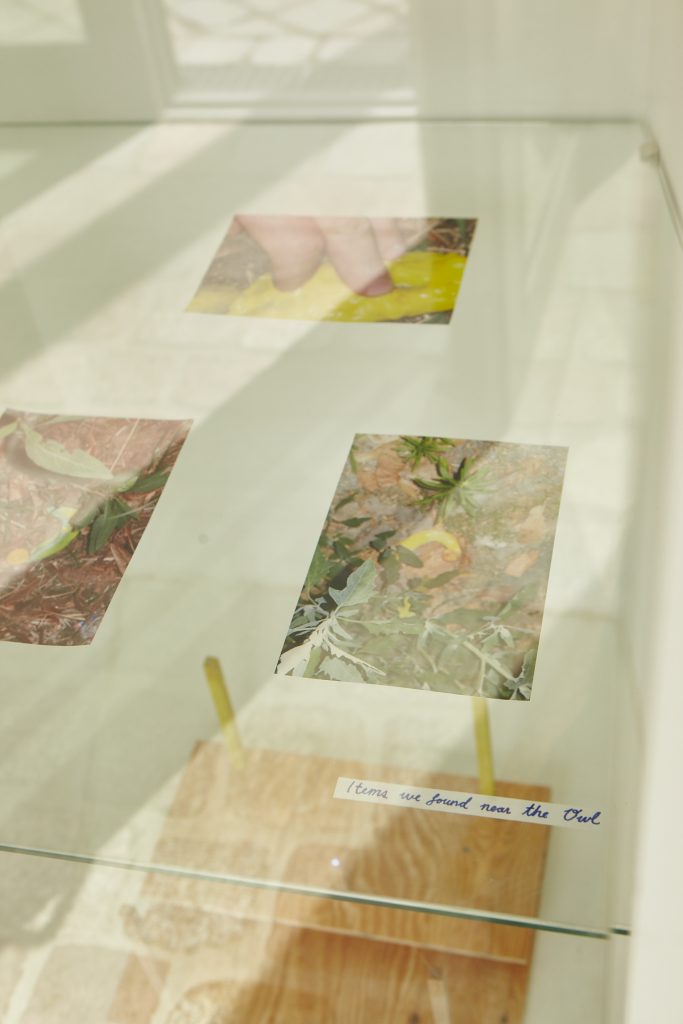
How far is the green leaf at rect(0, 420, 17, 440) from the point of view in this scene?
3.69 ft

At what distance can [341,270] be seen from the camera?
1243 mm

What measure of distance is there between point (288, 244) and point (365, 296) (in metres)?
0.14

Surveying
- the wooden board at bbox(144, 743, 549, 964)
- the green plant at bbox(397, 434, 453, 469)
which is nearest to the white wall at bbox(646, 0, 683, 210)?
the green plant at bbox(397, 434, 453, 469)

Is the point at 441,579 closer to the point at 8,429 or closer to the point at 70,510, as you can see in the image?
the point at 70,510

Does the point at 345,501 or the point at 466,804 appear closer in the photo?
the point at 466,804

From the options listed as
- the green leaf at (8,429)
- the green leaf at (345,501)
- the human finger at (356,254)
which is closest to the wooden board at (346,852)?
the green leaf at (345,501)

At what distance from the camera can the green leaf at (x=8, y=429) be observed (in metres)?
1.13

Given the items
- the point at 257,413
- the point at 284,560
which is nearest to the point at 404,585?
the point at 284,560

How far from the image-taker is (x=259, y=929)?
799mm

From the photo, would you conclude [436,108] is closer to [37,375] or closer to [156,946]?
[37,375]

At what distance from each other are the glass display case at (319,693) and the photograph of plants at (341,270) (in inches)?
0.8

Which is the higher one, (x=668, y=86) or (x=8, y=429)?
(x=668, y=86)

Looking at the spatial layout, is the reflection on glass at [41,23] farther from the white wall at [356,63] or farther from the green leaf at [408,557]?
the green leaf at [408,557]

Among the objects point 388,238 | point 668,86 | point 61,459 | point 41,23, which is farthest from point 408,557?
point 41,23
